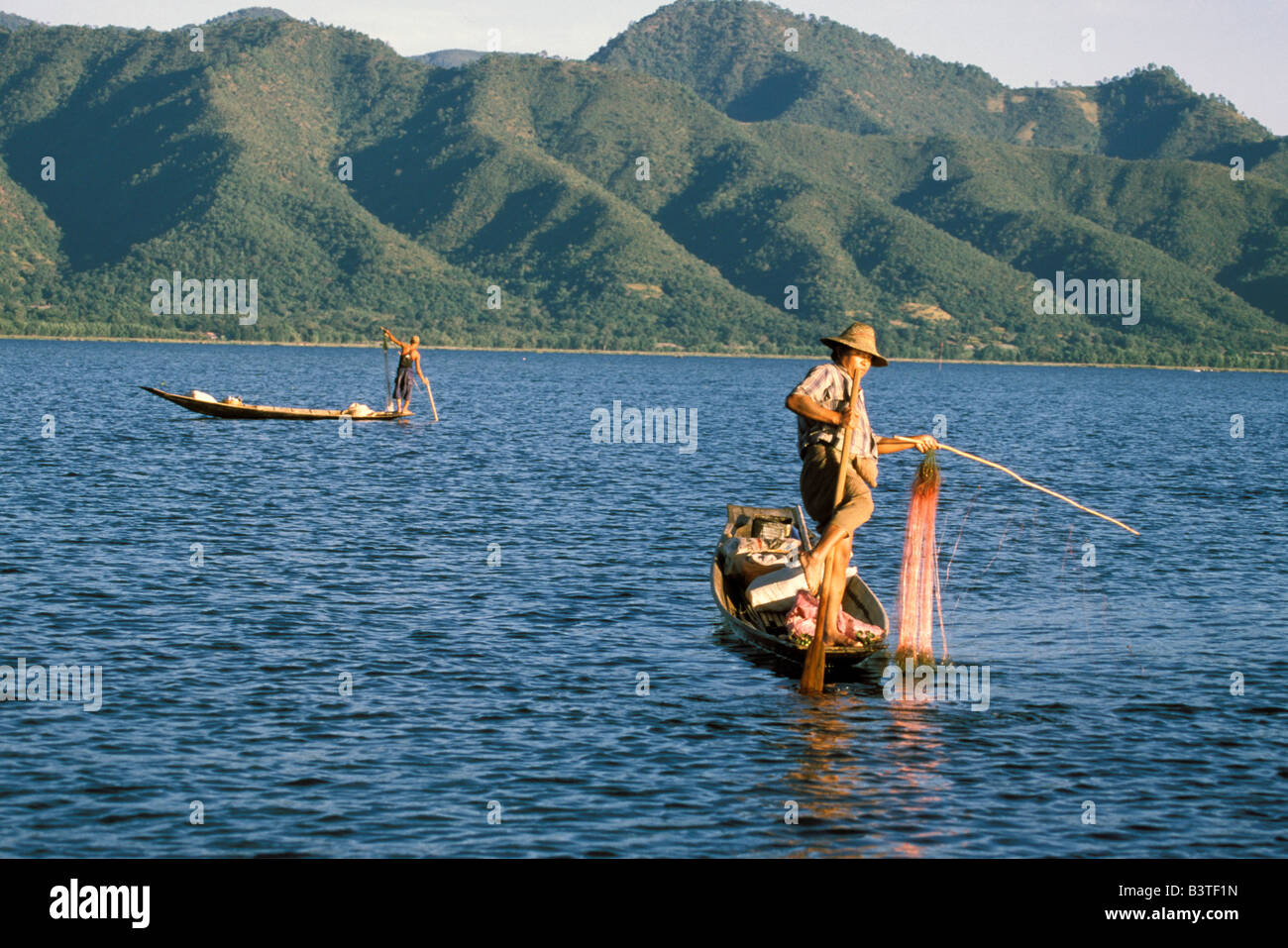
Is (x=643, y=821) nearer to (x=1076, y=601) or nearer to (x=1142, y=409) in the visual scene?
(x=1076, y=601)

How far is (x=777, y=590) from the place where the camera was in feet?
70.1

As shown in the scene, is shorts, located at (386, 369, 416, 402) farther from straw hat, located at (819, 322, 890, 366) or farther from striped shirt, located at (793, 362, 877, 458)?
striped shirt, located at (793, 362, 877, 458)

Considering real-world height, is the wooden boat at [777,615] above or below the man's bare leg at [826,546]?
below

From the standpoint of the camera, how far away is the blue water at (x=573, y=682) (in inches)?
545

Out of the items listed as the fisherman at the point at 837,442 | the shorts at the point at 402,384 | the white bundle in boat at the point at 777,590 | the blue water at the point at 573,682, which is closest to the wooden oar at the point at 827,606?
the fisherman at the point at 837,442

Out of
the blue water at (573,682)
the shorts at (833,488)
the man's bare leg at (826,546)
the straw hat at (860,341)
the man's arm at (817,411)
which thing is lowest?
the blue water at (573,682)

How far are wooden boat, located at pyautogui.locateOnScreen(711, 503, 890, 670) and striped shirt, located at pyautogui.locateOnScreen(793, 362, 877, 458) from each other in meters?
2.72

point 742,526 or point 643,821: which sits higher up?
point 742,526

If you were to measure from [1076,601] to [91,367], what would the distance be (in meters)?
116

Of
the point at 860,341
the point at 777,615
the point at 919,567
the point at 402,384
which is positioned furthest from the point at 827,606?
the point at 402,384

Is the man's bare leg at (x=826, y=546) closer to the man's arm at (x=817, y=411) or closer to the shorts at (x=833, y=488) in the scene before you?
the shorts at (x=833, y=488)
